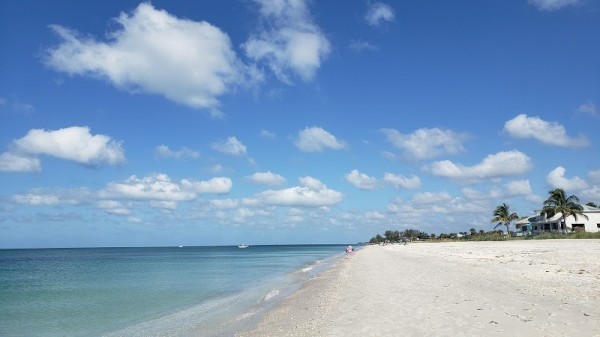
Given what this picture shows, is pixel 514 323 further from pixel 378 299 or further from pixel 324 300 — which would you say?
pixel 324 300

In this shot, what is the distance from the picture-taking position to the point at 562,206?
79.1 m

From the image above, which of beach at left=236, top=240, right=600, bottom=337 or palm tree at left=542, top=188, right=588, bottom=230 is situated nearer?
beach at left=236, top=240, right=600, bottom=337

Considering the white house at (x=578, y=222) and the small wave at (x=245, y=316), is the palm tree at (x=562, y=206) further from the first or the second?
the small wave at (x=245, y=316)

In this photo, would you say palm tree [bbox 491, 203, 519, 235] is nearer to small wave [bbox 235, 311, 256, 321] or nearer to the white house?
the white house

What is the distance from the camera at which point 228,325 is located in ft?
60.2

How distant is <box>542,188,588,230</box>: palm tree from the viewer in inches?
3105

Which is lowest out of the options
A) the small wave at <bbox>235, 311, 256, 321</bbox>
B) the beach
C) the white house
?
the small wave at <bbox>235, 311, 256, 321</bbox>

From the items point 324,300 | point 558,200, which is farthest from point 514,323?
point 558,200

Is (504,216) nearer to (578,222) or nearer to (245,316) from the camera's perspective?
(578,222)

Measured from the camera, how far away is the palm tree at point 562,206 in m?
78.9

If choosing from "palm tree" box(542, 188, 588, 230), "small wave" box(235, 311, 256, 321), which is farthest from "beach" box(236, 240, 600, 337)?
"palm tree" box(542, 188, 588, 230)

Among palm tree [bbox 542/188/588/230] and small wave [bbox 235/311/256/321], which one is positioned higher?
palm tree [bbox 542/188/588/230]

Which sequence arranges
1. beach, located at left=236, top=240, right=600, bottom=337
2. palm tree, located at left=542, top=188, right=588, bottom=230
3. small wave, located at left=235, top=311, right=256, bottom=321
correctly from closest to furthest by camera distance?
beach, located at left=236, top=240, right=600, bottom=337 → small wave, located at left=235, top=311, right=256, bottom=321 → palm tree, located at left=542, top=188, right=588, bottom=230

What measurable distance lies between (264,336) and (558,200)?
83025 mm
